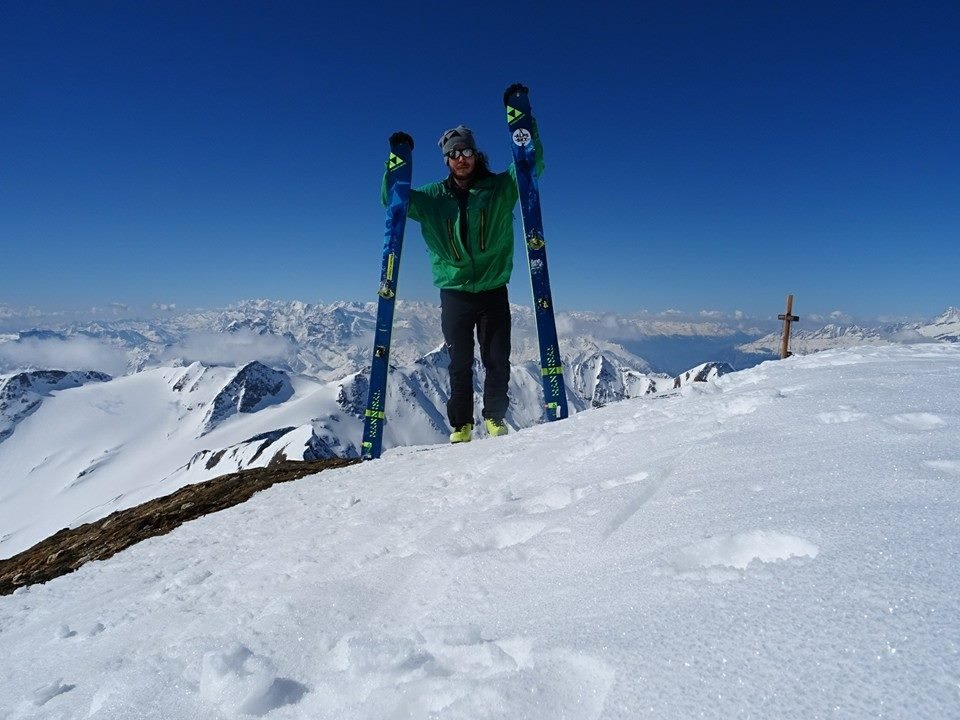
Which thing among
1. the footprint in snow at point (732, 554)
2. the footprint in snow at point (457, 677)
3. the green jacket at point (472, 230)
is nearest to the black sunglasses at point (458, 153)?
the green jacket at point (472, 230)

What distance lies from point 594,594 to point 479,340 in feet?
16.9

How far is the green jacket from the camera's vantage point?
646 centimetres

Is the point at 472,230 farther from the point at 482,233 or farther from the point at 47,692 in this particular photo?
the point at 47,692

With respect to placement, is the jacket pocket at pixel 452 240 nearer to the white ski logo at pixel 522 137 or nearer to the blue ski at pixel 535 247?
the blue ski at pixel 535 247

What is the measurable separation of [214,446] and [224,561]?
19924 centimetres

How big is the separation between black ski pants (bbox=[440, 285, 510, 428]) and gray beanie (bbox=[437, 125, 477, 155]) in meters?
1.89

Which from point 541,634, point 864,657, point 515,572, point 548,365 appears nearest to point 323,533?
point 515,572

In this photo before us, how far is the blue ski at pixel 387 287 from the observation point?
6.93m

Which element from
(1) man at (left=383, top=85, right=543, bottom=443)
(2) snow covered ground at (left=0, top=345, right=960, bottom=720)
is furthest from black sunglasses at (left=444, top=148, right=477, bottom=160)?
(2) snow covered ground at (left=0, top=345, right=960, bottom=720)

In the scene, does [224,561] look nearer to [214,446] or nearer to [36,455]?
[214,446]

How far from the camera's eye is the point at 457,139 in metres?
6.38

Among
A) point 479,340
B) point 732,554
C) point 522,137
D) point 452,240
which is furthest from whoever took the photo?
point 479,340

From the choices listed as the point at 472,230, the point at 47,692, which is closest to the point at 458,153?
the point at 472,230

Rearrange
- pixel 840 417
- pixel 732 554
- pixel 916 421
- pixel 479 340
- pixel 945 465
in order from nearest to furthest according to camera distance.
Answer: pixel 732 554, pixel 945 465, pixel 916 421, pixel 840 417, pixel 479 340
